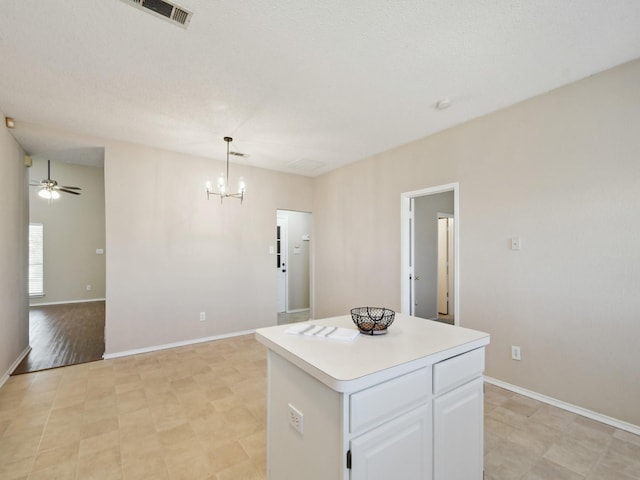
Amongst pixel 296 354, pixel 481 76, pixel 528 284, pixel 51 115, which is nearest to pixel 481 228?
pixel 528 284

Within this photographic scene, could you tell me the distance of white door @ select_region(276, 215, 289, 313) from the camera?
20.9ft

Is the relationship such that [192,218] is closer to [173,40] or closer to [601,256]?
[173,40]

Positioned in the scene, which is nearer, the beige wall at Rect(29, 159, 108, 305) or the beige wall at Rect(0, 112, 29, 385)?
the beige wall at Rect(0, 112, 29, 385)

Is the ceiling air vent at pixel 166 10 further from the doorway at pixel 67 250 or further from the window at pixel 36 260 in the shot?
the window at pixel 36 260

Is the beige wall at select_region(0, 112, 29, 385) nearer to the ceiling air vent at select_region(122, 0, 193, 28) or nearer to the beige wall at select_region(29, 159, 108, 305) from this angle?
the ceiling air vent at select_region(122, 0, 193, 28)

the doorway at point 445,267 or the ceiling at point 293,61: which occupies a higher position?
the ceiling at point 293,61

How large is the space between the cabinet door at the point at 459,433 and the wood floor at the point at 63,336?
13.7 feet

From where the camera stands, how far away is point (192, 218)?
4.42m

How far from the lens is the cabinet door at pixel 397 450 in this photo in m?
1.07

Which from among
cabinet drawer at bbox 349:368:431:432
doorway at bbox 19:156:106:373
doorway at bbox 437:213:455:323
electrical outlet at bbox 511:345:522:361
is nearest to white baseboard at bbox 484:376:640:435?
electrical outlet at bbox 511:345:522:361

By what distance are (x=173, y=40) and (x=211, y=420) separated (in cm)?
290

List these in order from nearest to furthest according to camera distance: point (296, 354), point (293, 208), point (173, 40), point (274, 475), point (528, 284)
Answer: point (296, 354)
point (274, 475)
point (173, 40)
point (528, 284)
point (293, 208)

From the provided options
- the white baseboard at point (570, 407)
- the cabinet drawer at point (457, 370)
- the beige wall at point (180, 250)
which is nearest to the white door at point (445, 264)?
the white baseboard at point (570, 407)

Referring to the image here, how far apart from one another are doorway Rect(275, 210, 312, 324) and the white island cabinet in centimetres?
482
